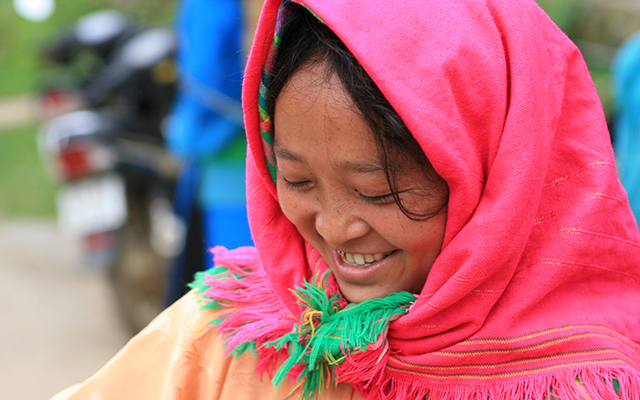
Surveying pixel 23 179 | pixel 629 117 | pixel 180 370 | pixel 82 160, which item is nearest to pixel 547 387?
pixel 180 370

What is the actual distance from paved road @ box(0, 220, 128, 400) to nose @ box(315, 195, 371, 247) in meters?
2.92

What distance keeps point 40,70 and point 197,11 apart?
26.8 ft

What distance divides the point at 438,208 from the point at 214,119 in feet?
6.67

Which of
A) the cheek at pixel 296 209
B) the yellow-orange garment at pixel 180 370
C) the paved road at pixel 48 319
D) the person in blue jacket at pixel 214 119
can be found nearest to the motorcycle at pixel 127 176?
the paved road at pixel 48 319

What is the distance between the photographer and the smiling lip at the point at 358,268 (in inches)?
47.2

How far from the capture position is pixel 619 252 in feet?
4.09

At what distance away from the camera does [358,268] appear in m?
1.22

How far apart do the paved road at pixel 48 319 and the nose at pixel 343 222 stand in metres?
2.92

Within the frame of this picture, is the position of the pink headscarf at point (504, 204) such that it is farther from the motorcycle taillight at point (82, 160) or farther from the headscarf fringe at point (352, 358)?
the motorcycle taillight at point (82, 160)

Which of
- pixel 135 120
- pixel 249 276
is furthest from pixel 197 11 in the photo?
pixel 249 276

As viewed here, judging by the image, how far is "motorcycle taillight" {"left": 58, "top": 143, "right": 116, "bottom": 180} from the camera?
3.59 meters

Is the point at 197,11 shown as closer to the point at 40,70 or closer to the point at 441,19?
the point at 441,19

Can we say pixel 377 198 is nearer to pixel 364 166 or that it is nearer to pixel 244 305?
pixel 364 166

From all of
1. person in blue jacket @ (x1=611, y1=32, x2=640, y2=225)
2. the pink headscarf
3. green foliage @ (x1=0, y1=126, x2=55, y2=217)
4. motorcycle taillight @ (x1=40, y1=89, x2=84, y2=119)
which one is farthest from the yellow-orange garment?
green foliage @ (x1=0, y1=126, x2=55, y2=217)
